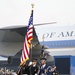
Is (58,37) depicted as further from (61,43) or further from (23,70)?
(23,70)

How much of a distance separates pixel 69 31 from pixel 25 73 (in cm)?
2412

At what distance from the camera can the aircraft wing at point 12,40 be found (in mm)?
22547

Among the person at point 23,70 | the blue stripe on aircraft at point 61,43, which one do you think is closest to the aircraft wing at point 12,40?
the person at point 23,70

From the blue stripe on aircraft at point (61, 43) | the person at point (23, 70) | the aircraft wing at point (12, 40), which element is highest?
the blue stripe on aircraft at point (61, 43)

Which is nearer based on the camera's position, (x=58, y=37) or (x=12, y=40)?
(x=12, y=40)

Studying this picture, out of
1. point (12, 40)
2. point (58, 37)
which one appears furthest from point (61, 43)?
point (12, 40)

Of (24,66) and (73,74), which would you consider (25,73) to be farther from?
(73,74)

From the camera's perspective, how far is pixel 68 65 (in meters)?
34.2

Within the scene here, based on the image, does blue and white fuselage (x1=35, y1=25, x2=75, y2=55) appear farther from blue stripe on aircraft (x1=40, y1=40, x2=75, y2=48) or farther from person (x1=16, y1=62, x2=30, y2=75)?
person (x1=16, y1=62, x2=30, y2=75)

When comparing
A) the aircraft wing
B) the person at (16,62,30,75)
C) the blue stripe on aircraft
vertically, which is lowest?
the person at (16,62,30,75)

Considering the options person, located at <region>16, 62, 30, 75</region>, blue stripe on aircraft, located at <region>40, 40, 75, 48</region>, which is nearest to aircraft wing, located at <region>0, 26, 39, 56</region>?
person, located at <region>16, 62, 30, 75</region>

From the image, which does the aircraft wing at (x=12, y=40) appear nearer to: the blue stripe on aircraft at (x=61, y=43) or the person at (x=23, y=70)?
the person at (x=23, y=70)

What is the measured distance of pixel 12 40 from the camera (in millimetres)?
24219

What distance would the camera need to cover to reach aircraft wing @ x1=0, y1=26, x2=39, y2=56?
2255 cm
